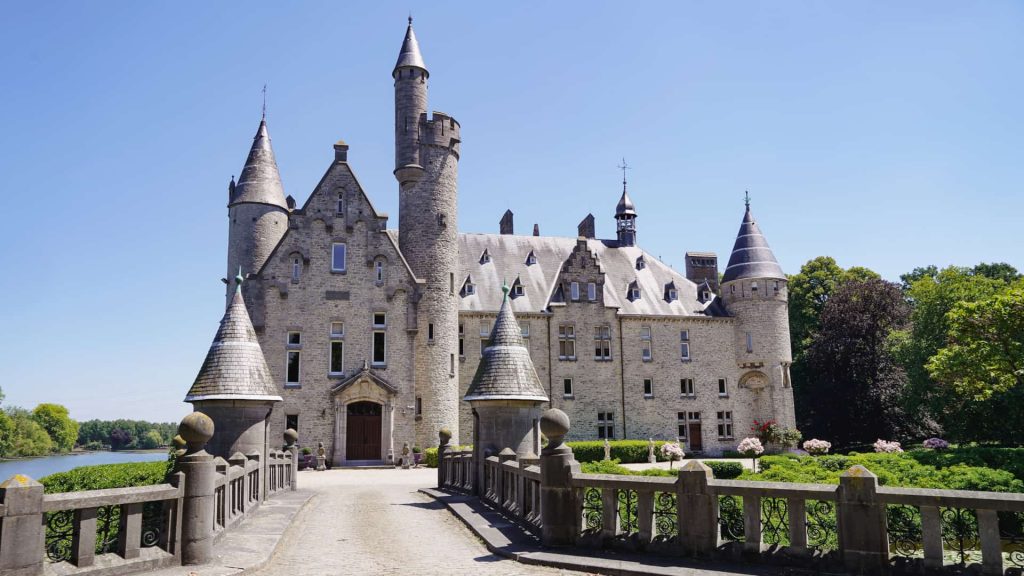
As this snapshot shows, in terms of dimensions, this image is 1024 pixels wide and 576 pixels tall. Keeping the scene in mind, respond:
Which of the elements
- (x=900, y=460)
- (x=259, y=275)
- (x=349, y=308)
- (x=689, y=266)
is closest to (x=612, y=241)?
(x=689, y=266)

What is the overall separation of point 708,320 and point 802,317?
549 inches

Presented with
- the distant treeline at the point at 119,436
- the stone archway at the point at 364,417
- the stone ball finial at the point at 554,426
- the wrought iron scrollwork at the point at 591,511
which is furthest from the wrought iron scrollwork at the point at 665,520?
the distant treeline at the point at 119,436

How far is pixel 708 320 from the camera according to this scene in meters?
46.2

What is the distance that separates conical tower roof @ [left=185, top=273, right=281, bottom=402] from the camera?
16.3 metres

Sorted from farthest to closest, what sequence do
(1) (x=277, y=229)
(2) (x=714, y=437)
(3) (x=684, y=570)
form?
(2) (x=714, y=437) < (1) (x=277, y=229) < (3) (x=684, y=570)

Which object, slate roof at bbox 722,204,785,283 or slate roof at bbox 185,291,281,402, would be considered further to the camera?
slate roof at bbox 722,204,785,283

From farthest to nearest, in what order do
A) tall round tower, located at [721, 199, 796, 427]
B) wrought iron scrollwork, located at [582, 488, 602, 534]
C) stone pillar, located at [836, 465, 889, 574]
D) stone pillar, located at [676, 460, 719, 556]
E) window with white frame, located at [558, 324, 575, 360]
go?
tall round tower, located at [721, 199, 796, 427], window with white frame, located at [558, 324, 575, 360], wrought iron scrollwork, located at [582, 488, 602, 534], stone pillar, located at [676, 460, 719, 556], stone pillar, located at [836, 465, 889, 574]

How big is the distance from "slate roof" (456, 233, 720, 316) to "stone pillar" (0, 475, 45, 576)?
1351 inches

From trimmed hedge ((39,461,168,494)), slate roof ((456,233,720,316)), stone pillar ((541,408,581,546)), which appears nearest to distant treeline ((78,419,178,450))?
slate roof ((456,233,720,316))

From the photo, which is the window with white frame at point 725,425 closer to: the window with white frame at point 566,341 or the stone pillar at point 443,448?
the window with white frame at point 566,341

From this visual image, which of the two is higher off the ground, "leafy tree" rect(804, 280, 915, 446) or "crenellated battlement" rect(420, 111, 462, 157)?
"crenellated battlement" rect(420, 111, 462, 157)

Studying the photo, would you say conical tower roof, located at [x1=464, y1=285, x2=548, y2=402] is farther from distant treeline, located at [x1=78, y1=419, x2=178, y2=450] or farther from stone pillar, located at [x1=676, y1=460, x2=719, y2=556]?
distant treeline, located at [x1=78, y1=419, x2=178, y2=450]

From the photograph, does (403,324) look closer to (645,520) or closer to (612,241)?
(612,241)

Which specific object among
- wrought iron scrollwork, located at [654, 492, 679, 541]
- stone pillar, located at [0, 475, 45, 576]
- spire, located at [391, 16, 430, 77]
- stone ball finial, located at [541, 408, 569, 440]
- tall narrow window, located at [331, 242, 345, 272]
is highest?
spire, located at [391, 16, 430, 77]
